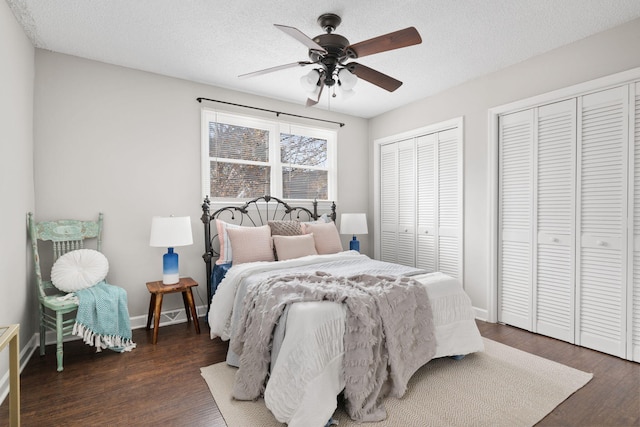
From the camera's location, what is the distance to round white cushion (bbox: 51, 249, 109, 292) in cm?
272

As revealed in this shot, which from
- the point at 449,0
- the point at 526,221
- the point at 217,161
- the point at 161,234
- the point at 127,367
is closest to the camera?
the point at 449,0

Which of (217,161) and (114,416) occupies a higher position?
(217,161)

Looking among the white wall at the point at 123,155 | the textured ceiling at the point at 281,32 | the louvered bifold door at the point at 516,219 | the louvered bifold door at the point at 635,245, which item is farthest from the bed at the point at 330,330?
the textured ceiling at the point at 281,32

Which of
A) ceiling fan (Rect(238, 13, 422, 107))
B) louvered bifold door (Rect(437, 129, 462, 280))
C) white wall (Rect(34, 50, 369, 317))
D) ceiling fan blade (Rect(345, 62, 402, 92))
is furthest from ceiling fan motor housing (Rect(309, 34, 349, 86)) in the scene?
louvered bifold door (Rect(437, 129, 462, 280))

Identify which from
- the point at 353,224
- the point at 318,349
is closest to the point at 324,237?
the point at 353,224

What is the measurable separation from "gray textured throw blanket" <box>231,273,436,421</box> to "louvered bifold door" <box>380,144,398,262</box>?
2.36 metres

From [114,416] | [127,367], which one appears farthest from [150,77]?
[114,416]

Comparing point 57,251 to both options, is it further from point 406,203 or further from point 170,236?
point 406,203

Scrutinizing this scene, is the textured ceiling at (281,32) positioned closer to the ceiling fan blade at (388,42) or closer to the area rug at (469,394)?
the ceiling fan blade at (388,42)

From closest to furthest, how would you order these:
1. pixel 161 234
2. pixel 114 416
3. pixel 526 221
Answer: pixel 114 416 → pixel 161 234 → pixel 526 221

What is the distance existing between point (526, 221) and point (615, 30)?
1.74m

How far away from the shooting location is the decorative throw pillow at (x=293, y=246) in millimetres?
3416

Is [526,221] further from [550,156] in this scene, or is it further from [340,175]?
[340,175]

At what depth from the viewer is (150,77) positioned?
11.4 ft
